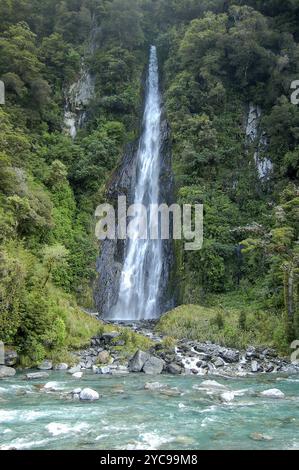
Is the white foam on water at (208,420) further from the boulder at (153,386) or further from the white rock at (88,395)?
the white rock at (88,395)

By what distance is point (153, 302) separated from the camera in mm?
29453

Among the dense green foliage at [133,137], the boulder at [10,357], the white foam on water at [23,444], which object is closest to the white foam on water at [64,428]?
the white foam on water at [23,444]

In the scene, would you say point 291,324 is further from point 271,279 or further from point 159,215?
point 159,215

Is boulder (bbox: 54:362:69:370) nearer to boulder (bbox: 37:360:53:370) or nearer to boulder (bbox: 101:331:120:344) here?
boulder (bbox: 37:360:53:370)

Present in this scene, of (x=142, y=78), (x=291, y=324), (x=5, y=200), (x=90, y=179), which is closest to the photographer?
(x=291, y=324)

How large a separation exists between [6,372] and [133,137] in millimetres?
24396

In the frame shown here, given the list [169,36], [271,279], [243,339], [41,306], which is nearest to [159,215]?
[271,279]

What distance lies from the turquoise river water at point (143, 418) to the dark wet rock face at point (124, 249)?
1535 centimetres

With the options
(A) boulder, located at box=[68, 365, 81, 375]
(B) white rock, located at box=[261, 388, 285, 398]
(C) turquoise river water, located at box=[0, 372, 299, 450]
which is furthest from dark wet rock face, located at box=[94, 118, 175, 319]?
(B) white rock, located at box=[261, 388, 285, 398]

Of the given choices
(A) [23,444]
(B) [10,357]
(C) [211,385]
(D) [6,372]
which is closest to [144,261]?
(B) [10,357]

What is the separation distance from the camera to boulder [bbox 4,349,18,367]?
1561 centimetres

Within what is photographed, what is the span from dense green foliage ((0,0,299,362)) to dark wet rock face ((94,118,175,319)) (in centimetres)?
107
